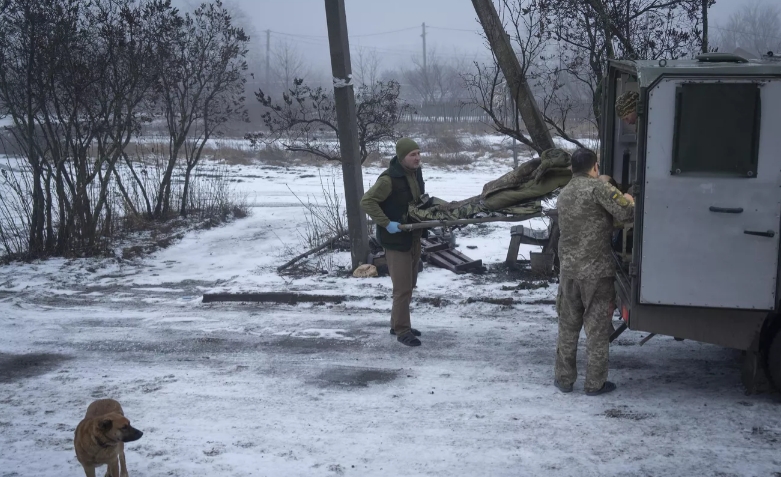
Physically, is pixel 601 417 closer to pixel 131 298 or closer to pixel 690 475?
pixel 690 475

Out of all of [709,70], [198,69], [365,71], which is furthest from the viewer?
[365,71]

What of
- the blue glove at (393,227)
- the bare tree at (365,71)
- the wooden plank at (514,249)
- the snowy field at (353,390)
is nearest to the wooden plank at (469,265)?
the snowy field at (353,390)

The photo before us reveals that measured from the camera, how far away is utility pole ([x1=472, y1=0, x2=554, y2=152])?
903 cm

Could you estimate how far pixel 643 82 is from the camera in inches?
174

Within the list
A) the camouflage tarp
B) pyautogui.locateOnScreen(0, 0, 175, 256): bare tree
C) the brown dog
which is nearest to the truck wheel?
the camouflage tarp

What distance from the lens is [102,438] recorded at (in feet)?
11.8

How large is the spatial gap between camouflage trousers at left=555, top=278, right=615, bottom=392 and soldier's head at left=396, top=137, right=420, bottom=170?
1871 mm

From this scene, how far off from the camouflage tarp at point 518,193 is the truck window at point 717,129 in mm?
1696

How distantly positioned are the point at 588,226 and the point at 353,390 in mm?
2114

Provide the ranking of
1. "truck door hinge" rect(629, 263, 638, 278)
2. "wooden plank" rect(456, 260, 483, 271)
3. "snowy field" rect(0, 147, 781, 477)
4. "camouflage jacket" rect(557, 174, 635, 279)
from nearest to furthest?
"snowy field" rect(0, 147, 781, 477)
"truck door hinge" rect(629, 263, 638, 278)
"camouflage jacket" rect(557, 174, 635, 279)
"wooden plank" rect(456, 260, 483, 271)

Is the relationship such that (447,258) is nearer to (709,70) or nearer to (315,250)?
(315,250)

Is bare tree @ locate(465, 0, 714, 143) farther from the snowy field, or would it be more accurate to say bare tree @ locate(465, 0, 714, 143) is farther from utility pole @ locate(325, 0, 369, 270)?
the snowy field

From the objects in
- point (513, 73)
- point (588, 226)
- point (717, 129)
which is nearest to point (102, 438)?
point (588, 226)

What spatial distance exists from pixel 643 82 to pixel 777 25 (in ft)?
228
